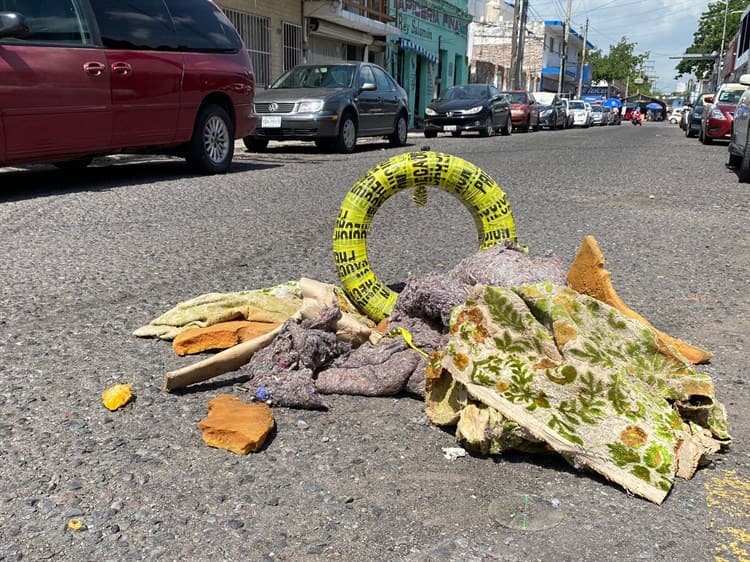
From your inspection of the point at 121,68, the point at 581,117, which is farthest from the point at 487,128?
the point at 581,117

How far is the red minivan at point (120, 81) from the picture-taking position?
6.81 metres

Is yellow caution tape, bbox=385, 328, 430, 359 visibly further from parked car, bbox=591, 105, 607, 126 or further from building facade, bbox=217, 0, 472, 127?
parked car, bbox=591, 105, 607, 126

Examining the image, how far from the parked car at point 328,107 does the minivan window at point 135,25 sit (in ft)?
16.2

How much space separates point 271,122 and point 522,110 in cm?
1752

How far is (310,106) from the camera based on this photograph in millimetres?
13414

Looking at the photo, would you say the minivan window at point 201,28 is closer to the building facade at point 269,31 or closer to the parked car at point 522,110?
the building facade at point 269,31

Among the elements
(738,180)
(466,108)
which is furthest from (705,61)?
(738,180)

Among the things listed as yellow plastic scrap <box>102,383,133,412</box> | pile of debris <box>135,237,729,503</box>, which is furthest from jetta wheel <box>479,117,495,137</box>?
yellow plastic scrap <box>102,383,133,412</box>

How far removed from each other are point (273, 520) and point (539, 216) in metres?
5.51

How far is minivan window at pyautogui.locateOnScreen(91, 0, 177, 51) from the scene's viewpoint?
7.68m

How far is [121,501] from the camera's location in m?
2.14

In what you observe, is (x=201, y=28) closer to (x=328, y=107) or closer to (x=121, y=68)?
(x=121, y=68)

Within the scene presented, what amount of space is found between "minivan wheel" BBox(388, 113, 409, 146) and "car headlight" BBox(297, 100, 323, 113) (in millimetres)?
3386

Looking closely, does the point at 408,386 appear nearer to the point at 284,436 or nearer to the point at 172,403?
the point at 284,436
